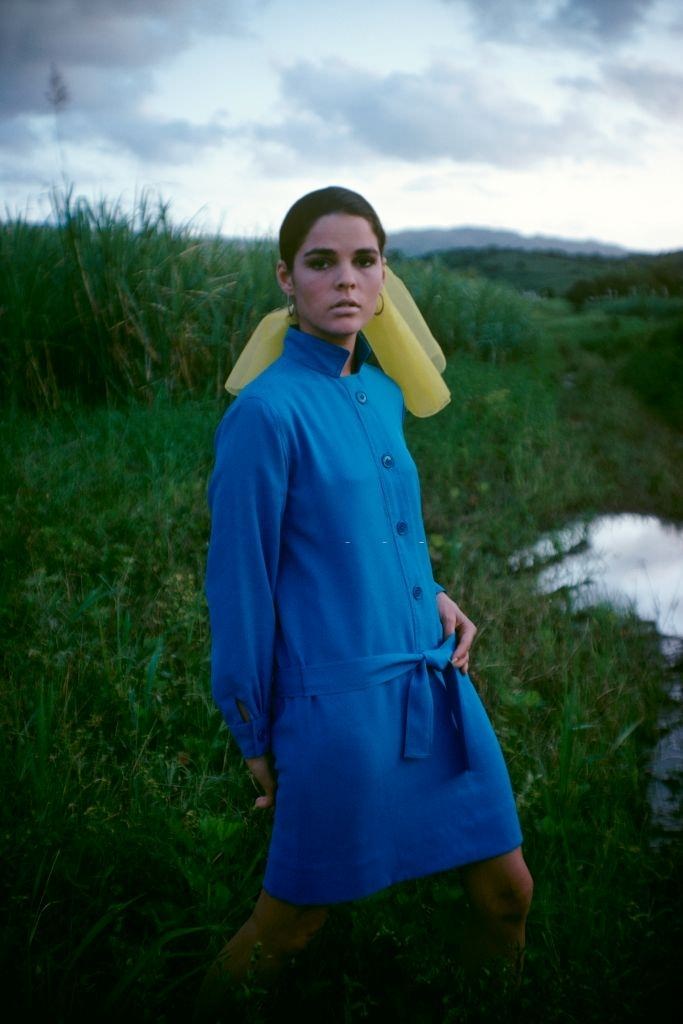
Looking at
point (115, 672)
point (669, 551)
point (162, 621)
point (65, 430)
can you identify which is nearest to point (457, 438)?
point (669, 551)

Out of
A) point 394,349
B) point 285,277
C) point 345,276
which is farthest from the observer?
point 394,349

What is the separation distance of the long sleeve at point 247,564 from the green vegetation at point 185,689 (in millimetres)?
584

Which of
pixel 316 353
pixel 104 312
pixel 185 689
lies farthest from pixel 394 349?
pixel 104 312

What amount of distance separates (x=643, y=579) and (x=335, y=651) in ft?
11.8

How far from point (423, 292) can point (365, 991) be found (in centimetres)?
936

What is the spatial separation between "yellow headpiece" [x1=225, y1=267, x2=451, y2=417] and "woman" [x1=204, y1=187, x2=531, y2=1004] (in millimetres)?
128

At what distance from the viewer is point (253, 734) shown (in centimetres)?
159

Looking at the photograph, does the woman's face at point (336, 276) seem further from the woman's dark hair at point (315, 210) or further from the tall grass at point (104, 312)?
the tall grass at point (104, 312)

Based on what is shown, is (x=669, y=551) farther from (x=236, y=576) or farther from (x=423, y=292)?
(x=423, y=292)

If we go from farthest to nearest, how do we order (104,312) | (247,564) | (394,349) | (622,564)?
(104,312) < (622,564) < (394,349) < (247,564)

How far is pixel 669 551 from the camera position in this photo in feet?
17.3

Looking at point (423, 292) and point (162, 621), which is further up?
point (423, 292)

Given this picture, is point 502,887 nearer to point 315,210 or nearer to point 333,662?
point 333,662

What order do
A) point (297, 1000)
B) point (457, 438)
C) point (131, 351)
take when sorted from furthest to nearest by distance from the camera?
1. point (457, 438)
2. point (131, 351)
3. point (297, 1000)
